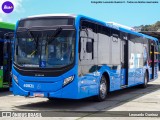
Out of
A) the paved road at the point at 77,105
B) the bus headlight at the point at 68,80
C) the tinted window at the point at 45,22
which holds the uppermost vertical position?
the tinted window at the point at 45,22

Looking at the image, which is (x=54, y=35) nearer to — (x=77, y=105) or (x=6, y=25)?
(x=77, y=105)

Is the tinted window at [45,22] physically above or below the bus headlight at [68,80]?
above

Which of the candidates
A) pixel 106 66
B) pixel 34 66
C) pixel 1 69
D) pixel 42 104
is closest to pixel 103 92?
pixel 106 66

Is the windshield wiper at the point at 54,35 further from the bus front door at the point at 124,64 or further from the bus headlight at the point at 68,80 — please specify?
the bus front door at the point at 124,64

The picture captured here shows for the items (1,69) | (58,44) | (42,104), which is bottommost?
(42,104)

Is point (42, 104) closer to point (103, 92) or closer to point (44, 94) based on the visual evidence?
point (44, 94)

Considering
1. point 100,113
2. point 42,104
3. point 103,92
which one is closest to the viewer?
point 100,113

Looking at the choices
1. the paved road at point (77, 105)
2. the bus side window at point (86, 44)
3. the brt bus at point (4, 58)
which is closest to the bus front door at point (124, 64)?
the paved road at point (77, 105)

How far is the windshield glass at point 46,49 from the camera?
11195 millimetres

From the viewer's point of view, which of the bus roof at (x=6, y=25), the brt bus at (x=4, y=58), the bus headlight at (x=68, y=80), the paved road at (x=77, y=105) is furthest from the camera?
the bus roof at (x=6, y=25)

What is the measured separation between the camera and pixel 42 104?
12523 mm

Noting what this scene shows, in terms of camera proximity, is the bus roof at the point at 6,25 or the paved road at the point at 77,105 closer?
the paved road at the point at 77,105

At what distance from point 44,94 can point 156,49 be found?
42.5 ft

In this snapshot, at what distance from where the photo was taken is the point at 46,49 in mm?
11398
